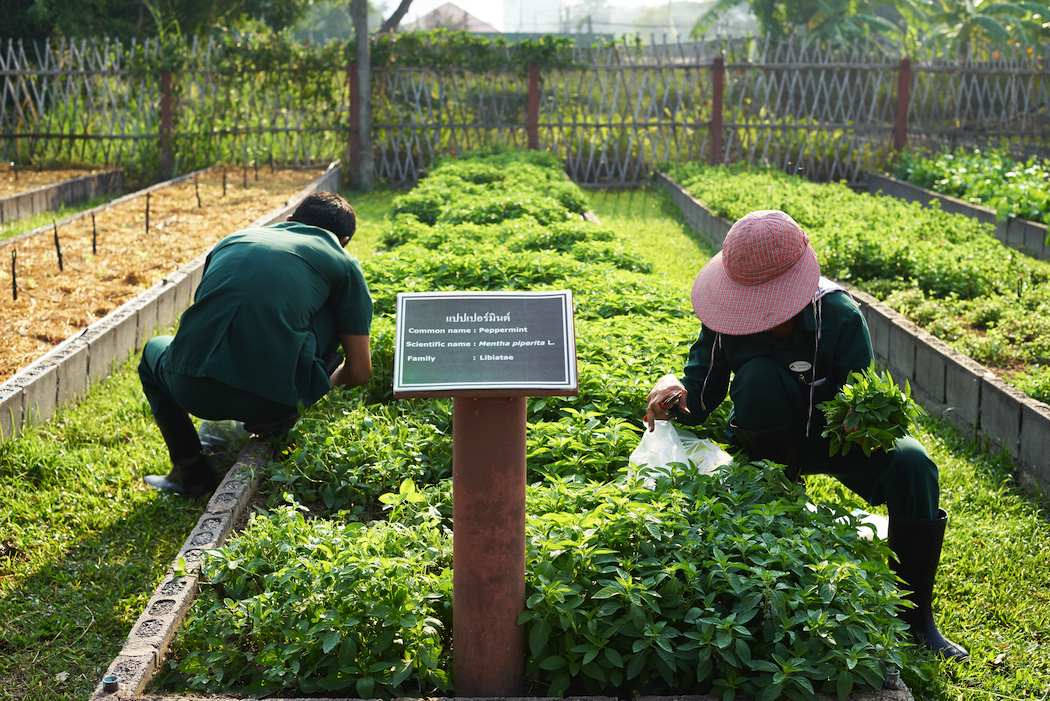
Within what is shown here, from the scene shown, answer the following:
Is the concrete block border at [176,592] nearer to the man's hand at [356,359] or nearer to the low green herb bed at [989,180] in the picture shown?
the man's hand at [356,359]

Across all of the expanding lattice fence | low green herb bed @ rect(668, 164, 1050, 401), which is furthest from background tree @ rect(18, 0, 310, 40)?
low green herb bed @ rect(668, 164, 1050, 401)

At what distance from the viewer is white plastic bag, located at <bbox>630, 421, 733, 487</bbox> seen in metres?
3.11

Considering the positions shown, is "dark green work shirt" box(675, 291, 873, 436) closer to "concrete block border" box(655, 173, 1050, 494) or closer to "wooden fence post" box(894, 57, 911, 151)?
"concrete block border" box(655, 173, 1050, 494)

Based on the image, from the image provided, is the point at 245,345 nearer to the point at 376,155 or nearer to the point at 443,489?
the point at 443,489

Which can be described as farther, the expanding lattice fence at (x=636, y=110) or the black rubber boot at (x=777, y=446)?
the expanding lattice fence at (x=636, y=110)

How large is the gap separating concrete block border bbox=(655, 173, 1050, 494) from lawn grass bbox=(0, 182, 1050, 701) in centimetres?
10

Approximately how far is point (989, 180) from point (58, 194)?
11.5 meters

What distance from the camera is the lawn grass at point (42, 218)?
8937 millimetres

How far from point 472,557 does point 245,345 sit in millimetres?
1635

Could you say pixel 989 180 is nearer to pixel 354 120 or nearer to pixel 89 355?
pixel 354 120

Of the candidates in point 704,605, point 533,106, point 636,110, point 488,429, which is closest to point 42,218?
point 533,106

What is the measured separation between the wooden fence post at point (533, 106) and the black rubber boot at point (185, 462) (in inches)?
459

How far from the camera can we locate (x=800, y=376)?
2.99m

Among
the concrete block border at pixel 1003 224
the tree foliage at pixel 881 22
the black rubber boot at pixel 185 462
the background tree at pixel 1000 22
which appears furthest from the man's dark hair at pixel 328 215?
the background tree at pixel 1000 22
